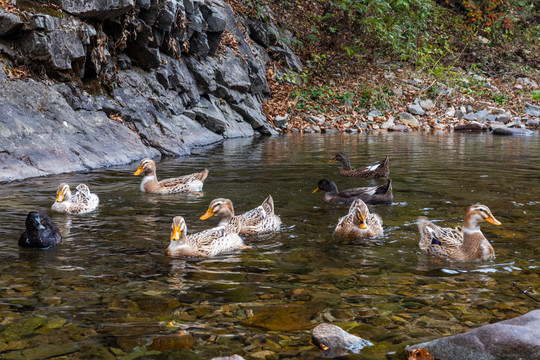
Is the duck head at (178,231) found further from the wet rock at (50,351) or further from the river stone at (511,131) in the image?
the river stone at (511,131)

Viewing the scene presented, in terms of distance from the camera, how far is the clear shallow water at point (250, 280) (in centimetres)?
444

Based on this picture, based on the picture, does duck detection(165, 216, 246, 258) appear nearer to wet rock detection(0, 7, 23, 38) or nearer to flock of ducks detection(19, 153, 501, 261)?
flock of ducks detection(19, 153, 501, 261)

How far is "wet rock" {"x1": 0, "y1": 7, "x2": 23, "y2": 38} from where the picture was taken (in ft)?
45.9

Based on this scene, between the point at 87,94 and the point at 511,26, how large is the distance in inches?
→ 1326

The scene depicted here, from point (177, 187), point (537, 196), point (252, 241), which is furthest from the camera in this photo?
point (177, 187)

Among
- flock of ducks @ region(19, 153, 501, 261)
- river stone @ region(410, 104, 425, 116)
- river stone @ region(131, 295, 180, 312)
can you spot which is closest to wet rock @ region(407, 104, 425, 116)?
river stone @ region(410, 104, 425, 116)

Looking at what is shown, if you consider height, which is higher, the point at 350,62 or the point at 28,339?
the point at 350,62

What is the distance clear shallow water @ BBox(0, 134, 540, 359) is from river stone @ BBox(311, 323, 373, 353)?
0.26ft

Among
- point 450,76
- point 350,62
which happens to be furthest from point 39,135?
point 450,76

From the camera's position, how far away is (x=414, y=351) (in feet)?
13.4

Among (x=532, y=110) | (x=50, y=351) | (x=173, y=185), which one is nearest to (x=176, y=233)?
(x=50, y=351)

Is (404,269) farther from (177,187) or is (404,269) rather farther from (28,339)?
(177,187)

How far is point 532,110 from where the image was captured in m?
33.4

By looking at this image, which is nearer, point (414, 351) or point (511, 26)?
point (414, 351)
